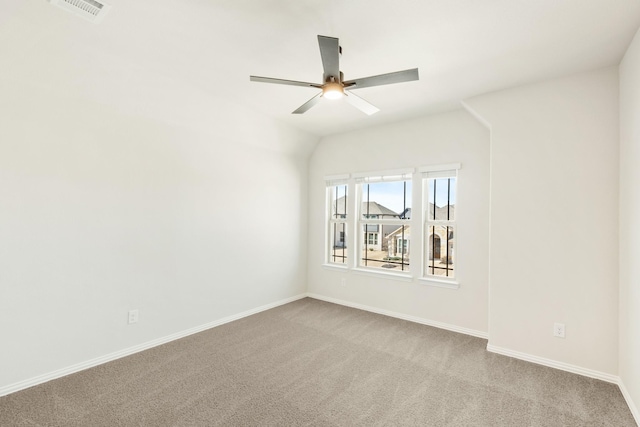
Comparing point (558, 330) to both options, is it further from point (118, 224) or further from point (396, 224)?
point (118, 224)

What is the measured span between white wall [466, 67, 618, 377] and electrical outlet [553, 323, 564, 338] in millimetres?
38

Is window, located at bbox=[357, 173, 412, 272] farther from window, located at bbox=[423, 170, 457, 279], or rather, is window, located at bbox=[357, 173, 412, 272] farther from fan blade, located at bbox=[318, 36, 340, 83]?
fan blade, located at bbox=[318, 36, 340, 83]

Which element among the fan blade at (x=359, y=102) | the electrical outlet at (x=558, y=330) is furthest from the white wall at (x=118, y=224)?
the electrical outlet at (x=558, y=330)

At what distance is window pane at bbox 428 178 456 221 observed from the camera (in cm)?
388

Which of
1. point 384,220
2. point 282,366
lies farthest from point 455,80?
point 282,366

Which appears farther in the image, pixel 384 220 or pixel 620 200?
pixel 384 220

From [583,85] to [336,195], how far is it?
11.0 feet

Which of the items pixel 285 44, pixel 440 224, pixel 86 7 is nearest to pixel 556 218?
pixel 440 224

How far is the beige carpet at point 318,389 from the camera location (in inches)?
81.4

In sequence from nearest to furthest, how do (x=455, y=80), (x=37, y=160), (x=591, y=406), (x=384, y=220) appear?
(x=591, y=406) < (x=37, y=160) < (x=455, y=80) < (x=384, y=220)

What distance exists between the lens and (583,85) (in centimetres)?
272

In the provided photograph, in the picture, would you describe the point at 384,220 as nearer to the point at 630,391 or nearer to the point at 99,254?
the point at 630,391

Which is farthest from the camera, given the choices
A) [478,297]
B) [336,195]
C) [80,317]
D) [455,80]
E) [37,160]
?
[336,195]

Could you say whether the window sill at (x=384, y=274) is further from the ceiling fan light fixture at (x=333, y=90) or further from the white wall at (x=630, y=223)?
the ceiling fan light fixture at (x=333, y=90)
